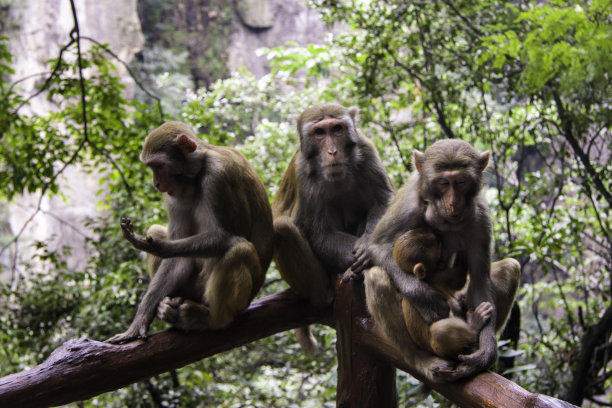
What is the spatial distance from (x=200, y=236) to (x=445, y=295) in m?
1.51

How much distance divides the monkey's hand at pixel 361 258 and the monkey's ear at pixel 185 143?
1.25m

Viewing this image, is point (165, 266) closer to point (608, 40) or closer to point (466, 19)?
point (608, 40)

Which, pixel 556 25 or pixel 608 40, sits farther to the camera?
pixel 556 25

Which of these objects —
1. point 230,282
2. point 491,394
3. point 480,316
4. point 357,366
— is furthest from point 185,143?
point 491,394

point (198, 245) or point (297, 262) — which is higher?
point (198, 245)

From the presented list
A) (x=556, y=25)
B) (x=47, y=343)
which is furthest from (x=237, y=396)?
(x=556, y=25)

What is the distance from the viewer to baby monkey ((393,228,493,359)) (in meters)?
3.02

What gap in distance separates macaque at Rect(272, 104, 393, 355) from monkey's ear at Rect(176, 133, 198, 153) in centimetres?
89

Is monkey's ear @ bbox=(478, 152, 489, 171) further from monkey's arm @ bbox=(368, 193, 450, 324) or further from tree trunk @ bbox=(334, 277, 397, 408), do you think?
tree trunk @ bbox=(334, 277, 397, 408)

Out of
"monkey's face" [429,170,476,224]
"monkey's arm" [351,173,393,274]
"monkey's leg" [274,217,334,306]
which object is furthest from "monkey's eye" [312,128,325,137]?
"monkey's face" [429,170,476,224]

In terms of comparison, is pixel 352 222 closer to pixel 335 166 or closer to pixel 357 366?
pixel 335 166

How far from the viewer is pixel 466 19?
21.5 feet

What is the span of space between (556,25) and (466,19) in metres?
1.71

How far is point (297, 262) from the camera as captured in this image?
427 cm
